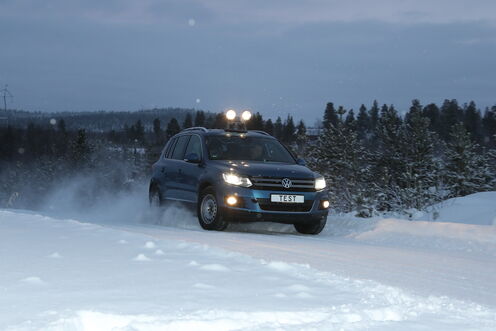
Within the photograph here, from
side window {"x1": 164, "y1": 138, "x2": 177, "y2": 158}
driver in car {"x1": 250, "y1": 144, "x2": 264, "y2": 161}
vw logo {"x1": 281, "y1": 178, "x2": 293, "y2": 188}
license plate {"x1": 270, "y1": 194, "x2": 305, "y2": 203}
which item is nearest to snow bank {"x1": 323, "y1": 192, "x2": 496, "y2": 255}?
license plate {"x1": 270, "y1": 194, "x2": 305, "y2": 203}

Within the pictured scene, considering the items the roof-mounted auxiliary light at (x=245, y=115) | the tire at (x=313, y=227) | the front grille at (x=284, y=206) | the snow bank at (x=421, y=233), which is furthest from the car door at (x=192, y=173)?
the snow bank at (x=421, y=233)

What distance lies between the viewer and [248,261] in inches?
242

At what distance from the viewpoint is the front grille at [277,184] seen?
10.4 meters

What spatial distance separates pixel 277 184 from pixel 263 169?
32 centimetres

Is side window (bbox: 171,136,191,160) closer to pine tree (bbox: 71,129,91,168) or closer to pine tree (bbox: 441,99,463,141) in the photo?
pine tree (bbox: 71,129,91,168)

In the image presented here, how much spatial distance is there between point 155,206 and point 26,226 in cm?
440

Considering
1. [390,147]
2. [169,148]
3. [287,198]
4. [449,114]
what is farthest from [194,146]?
[449,114]

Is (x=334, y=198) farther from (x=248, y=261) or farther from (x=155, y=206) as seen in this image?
(x=248, y=261)

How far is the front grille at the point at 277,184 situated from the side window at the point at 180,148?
2.20 meters

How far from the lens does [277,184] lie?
414 inches

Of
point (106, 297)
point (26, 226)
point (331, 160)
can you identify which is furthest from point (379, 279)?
point (331, 160)

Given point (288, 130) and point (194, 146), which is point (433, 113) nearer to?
point (288, 130)

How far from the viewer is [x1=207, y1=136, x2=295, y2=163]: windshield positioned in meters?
11.5

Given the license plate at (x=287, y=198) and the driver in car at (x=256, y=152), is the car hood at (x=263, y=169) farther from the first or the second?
the driver in car at (x=256, y=152)
